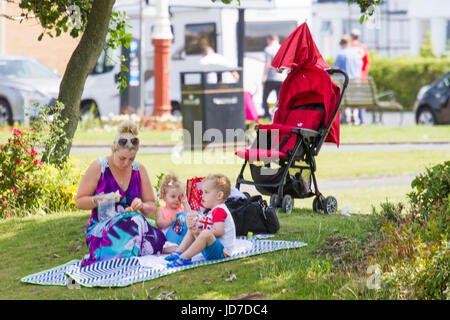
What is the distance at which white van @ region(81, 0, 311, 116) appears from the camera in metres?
23.0

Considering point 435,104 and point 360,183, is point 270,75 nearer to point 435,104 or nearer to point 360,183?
point 435,104

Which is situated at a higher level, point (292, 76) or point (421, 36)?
point (421, 36)

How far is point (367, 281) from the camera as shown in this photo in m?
5.85

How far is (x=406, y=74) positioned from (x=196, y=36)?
12783 millimetres

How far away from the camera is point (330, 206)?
32.2 ft

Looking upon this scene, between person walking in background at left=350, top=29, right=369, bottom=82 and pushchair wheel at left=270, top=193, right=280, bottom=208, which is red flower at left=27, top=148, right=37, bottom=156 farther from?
person walking in background at left=350, top=29, right=369, bottom=82

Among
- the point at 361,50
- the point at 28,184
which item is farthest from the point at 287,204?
the point at 361,50

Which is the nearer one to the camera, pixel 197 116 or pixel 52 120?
pixel 52 120

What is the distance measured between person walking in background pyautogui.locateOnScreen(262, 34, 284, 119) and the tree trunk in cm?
1176

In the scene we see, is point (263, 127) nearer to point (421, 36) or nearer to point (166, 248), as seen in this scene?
point (166, 248)

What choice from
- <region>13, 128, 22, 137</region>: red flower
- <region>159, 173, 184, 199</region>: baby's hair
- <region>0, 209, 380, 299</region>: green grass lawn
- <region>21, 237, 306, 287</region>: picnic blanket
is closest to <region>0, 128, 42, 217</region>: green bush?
<region>13, 128, 22, 137</region>: red flower

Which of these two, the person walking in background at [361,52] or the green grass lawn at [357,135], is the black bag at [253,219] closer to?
the green grass lawn at [357,135]

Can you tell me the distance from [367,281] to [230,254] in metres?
1.64
